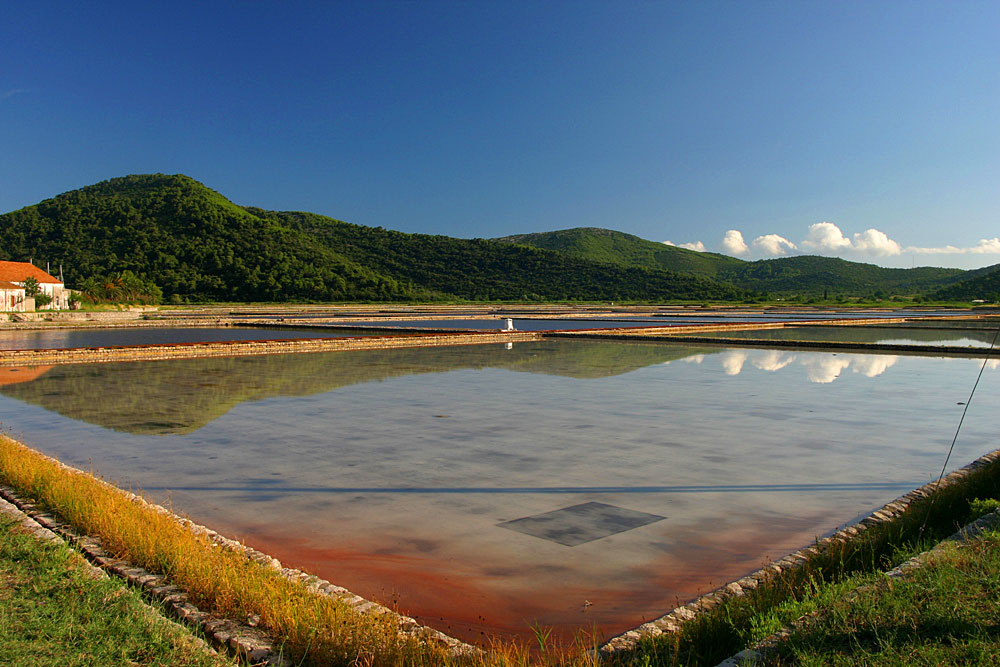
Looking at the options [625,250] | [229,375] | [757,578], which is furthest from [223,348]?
[625,250]

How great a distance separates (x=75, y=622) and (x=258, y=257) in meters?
64.2

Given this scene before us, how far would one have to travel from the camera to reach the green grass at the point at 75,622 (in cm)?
255

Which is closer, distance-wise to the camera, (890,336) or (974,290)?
(890,336)

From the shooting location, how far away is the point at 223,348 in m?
16.0

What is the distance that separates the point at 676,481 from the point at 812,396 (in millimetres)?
5245

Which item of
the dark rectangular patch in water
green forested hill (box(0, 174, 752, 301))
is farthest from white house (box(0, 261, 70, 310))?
the dark rectangular patch in water

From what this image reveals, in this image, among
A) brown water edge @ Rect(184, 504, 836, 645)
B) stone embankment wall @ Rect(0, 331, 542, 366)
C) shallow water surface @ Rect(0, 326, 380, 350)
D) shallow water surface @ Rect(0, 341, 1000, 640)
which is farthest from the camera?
shallow water surface @ Rect(0, 326, 380, 350)

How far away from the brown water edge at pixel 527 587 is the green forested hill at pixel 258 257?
57.8 m

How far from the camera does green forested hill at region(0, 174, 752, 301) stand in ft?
196

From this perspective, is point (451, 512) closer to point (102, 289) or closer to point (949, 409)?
point (949, 409)

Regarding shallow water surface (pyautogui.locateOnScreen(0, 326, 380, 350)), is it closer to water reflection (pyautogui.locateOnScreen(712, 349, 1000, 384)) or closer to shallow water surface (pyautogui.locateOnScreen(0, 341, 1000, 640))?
shallow water surface (pyautogui.locateOnScreen(0, 341, 1000, 640))

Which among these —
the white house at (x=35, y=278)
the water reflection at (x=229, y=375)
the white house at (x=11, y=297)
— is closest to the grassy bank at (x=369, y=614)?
the water reflection at (x=229, y=375)

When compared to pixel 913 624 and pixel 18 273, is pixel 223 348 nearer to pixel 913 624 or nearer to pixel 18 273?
pixel 913 624

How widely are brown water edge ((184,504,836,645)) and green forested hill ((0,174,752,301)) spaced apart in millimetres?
57840
